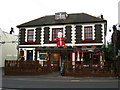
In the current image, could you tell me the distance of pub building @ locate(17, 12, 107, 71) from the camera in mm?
22328

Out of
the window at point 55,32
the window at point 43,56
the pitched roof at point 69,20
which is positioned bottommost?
the window at point 43,56

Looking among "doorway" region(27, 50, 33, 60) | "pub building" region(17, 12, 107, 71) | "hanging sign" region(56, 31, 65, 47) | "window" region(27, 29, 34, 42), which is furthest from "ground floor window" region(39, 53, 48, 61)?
"window" region(27, 29, 34, 42)

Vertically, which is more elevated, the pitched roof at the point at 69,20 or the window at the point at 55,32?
the pitched roof at the point at 69,20

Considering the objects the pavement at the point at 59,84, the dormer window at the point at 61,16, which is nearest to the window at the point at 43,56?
the dormer window at the point at 61,16

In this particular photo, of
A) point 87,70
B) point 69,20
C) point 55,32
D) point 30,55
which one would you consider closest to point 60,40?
point 55,32

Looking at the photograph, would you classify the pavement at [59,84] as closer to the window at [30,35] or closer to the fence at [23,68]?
the fence at [23,68]

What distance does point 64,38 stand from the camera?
23.5 metres

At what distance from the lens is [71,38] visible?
23406 millimetres

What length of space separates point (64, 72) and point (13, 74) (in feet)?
17.4

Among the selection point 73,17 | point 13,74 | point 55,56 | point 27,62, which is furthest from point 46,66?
point 73,17

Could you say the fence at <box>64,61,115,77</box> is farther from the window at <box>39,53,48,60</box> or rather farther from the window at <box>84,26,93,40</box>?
the window at <box>39,53,48,60</box>

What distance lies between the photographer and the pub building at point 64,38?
22.3m

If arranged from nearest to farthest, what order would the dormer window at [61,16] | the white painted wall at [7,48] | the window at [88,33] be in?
1. the window at [88,33]
2. the dormer window at [61,16]
3. the white painted wall at [7,48]

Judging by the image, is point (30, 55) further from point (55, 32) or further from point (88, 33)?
point (88, 33)
